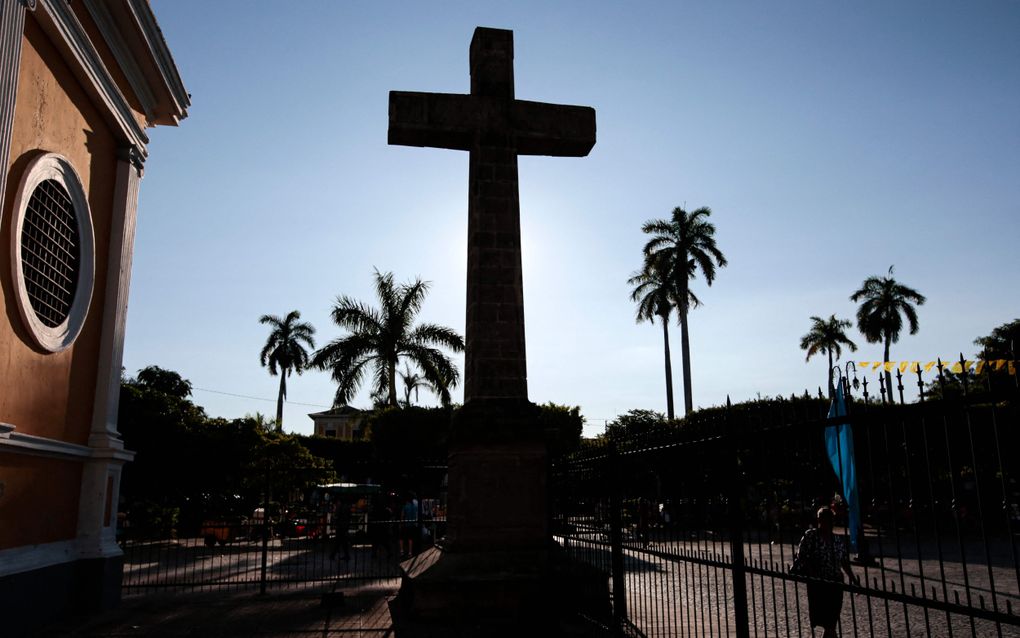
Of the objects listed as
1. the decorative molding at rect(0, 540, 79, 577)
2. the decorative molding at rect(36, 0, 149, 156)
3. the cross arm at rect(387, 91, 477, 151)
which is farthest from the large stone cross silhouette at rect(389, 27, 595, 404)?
the decorative molding at rect(0, 540, 79, 577)

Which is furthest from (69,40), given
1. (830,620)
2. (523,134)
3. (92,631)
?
(830,620)

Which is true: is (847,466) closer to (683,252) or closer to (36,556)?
(36,556)

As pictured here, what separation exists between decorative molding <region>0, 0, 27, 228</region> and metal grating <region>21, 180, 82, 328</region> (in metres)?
1.21

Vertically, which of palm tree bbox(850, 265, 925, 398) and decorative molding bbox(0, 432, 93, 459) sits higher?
palm tree bbox(850, 265, 925, 398)

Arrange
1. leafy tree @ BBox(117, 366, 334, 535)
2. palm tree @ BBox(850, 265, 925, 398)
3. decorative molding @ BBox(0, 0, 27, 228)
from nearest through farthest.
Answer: decorative molding @ BBox(0, 0, 27, 228)
leafy tree @ BBox(117, 366, 334, 535)
palm tree @ BBox(850, 265, 925, 398)

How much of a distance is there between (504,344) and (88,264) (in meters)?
5.93

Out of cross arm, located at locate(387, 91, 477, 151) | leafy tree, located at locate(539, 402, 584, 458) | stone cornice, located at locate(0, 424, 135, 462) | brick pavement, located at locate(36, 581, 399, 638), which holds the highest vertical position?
cross arm, located at locate(387, 91, 477, 151)

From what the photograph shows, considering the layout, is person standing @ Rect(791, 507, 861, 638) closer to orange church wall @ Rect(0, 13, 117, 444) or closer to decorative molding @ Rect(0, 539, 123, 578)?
decorative molding @ Rect(0, 539, 123, 578)

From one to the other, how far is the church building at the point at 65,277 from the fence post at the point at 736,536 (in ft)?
22.7

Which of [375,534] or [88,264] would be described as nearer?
[88,264]

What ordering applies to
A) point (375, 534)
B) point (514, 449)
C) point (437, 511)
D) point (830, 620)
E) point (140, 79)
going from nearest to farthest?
point (830, 620) < point (514, 449) < point (140, 79) < point (375, 534) < point (437, 511)

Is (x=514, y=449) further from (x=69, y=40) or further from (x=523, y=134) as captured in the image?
(x=69, y=40)

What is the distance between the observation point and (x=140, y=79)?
11250mm

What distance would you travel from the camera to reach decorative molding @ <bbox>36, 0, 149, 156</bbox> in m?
8.30
